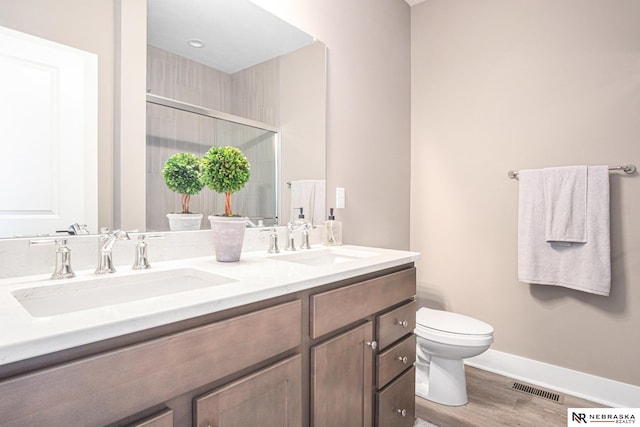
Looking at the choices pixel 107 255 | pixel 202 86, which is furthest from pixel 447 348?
pixel 202 86

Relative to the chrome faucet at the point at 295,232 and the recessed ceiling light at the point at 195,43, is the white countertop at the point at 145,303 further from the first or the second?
the recessed ceiling light at the point at 195,43

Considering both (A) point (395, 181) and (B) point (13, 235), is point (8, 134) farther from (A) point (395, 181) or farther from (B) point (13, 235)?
(A) point (395, 181)

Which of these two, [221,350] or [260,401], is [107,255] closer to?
[221,350]

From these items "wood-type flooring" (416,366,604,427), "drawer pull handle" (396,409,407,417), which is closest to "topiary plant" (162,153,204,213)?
"drawer pull handle" (396,409,407,417)

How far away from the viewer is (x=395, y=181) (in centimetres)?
242

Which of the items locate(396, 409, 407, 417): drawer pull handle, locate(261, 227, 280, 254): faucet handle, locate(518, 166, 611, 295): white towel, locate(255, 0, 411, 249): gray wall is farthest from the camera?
locate(255, 0, 411, 249): gray wall

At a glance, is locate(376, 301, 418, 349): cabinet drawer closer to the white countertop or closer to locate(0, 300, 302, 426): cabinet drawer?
the white countertop

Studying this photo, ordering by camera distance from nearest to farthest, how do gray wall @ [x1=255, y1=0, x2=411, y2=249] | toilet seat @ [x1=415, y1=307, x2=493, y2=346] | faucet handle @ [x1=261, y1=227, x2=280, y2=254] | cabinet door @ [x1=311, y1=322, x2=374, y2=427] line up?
cabinet door @ [x1=311, y1=322, x2=374, y2=427] < faucet handle @ [x1=261, y1=227, x2=280, y2=254] < toilet seat @ [x1=415, y1=307, x2=493, y2=346] < gray wall @ [x1=255, y1=0, x2=411, y2=249]

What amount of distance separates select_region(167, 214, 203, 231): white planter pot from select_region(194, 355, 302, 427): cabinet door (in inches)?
26.0

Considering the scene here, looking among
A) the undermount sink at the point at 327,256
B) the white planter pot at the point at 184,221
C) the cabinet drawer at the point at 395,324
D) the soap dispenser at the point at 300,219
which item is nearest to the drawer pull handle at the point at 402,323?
the cabinet drawer at the point at 395,324

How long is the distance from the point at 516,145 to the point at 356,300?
166 centimetres

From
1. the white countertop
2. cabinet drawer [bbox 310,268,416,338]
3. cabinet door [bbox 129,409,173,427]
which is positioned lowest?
Answer: cabinet door [bbox 129,409,173,427]

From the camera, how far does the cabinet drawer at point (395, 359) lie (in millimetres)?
1281

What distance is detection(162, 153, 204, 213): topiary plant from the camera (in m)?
1.23
